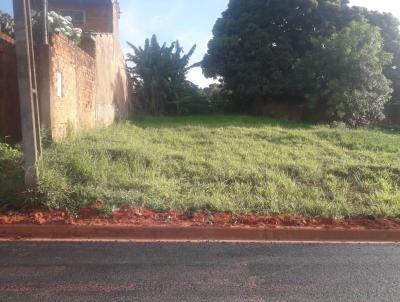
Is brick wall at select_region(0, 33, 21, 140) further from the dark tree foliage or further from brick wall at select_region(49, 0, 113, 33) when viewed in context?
the dark tree foliage

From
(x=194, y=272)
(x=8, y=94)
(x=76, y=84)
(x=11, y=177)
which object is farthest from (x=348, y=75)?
(x=194, y=272)

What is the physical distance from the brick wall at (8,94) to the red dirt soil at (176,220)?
287 cm

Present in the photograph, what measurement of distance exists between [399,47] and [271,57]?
23.3 feet

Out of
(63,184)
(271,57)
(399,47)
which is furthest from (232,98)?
(63,184)

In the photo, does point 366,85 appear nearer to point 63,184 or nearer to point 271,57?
point 271,57

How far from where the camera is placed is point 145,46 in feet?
70.2

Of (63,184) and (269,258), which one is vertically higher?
(63,184)

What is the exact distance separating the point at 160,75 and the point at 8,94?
13.5m

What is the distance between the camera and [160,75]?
21.1 m

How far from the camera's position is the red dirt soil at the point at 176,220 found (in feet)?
17.8

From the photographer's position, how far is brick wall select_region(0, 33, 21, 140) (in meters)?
7.89

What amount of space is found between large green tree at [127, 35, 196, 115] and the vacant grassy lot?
10.9 metres

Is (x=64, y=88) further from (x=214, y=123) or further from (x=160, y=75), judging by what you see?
(x=160, y=75)

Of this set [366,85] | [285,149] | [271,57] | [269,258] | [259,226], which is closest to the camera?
[269,258]
